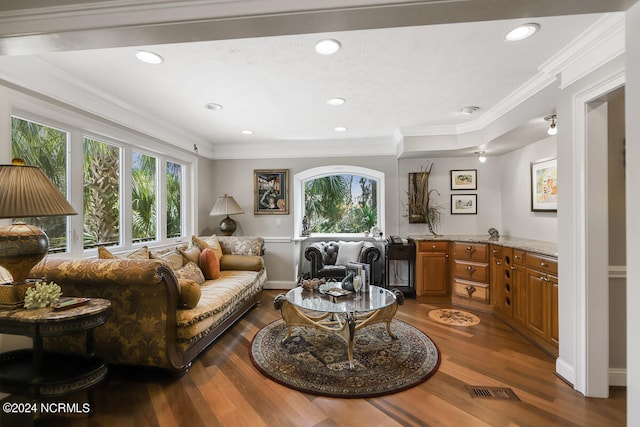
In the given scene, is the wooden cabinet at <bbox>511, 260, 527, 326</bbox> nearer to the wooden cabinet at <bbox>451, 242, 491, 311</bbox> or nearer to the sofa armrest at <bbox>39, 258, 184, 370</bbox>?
the wooden cabinet at <bbox>451, 242, 491, 311</bbox>

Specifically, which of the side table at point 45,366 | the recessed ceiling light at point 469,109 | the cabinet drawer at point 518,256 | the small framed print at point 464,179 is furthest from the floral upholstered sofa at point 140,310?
the small framed print at point 464,179

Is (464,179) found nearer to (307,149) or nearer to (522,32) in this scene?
(307,149)

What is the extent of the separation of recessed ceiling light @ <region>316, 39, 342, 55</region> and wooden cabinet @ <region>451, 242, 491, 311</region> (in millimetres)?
3057

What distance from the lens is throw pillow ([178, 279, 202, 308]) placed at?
7.54 feet

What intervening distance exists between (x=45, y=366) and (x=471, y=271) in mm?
4248

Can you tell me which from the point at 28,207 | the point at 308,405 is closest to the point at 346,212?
the point at 308,405

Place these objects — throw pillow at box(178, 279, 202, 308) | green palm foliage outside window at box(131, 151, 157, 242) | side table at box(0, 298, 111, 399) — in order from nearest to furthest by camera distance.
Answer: side table at box(0, 298, 111, 399), throw pillow at box(178, 279, 202, 308), green palm foliage outside window at box(131, 151, 157, 242)

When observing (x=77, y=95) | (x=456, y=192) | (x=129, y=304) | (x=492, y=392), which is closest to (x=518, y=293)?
(x=492, y=392)

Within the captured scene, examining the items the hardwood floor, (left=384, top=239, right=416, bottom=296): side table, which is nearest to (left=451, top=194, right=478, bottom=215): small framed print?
(left=384, top=239, right=416, bottom=296): side table

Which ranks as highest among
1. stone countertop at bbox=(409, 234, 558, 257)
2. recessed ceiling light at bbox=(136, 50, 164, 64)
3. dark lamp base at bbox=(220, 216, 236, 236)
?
recessed ceiling light at bbox=(136, 50, 164, 64)

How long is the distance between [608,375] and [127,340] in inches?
139

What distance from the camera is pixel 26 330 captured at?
5.25 feet

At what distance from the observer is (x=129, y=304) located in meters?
2.14

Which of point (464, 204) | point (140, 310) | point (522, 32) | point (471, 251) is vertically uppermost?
point (522, 32)
